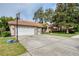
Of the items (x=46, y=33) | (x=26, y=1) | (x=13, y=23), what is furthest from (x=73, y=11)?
(x=13, y=23)

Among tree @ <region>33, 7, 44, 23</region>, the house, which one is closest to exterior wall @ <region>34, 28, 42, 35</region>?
the house

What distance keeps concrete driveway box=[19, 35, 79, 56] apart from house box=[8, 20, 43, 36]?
0.33 ft

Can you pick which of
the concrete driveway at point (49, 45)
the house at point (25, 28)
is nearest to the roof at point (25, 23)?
the house at point (25, 28)

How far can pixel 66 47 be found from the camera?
3.61m

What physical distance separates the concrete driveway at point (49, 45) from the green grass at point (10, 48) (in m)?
0.10

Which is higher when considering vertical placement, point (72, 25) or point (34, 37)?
point (72, 25)

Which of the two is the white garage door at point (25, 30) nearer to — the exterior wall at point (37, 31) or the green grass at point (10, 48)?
the exterior wall at point (37, 31)

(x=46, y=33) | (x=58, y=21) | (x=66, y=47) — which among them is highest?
(x=58, y=21)

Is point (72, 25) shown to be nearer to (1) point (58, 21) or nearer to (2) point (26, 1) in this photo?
(1) point (58, 21)

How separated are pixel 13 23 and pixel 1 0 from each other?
48 cm

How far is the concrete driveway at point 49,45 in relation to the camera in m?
3.56

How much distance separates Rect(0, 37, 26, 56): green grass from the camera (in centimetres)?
354

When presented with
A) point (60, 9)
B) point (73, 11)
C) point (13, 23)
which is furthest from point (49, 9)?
point (13, 23)

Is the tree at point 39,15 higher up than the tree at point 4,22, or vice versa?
the tree at point 39,15
